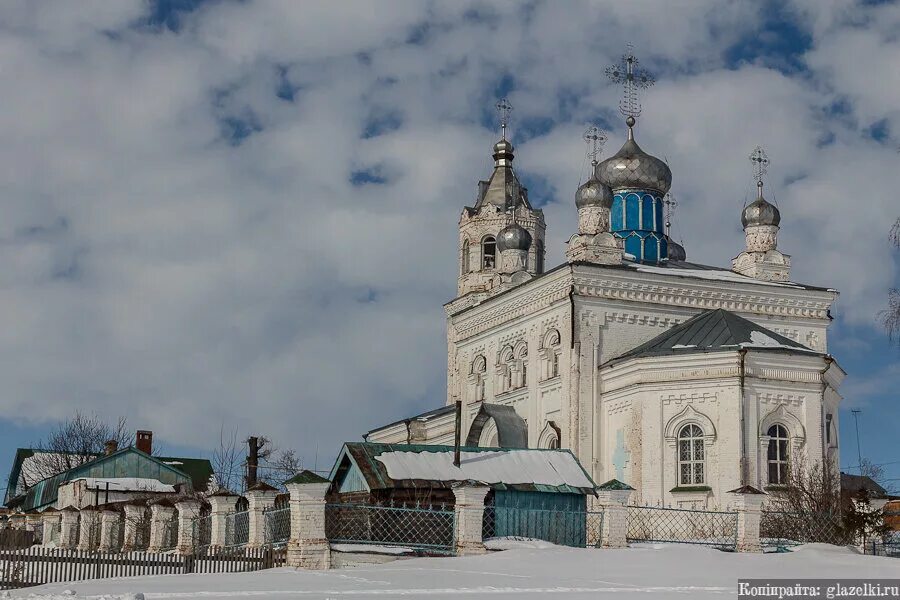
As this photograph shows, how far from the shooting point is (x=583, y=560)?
16.6 meters

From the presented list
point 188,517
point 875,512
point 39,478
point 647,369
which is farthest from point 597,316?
point 39,478

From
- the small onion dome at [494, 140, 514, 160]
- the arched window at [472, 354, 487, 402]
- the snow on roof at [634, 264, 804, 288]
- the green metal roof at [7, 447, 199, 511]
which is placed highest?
the small onion dome at [494, 140, 514, 160]

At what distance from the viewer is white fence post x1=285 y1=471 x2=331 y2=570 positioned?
17312 mm

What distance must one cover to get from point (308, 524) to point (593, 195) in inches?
599

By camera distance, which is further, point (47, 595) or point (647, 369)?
point (647, 369)

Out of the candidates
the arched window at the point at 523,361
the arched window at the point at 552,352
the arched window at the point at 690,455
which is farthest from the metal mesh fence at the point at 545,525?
the arched window at the point at 523,361

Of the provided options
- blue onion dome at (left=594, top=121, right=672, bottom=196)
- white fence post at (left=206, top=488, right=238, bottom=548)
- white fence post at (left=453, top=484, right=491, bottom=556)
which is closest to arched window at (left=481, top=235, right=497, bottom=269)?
blue onion dome at (left=594, top=121, right=672, bottom=196)

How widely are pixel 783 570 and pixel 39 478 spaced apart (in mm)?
42395

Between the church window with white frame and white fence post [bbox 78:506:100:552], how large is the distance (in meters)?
13.8

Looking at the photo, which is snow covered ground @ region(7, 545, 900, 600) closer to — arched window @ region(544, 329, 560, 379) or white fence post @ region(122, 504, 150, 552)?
white fence post @ region(122, 504, 150, 552)

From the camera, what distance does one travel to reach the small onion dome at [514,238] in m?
33.8

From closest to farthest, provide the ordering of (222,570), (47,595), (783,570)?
1. (47,595)
2. (783,570)
3. (222,570)

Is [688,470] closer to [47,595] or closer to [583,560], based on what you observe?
[583,560]

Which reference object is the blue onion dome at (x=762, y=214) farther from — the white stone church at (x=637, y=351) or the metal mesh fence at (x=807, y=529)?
the metal mesh fence at (x=807, y=529)
